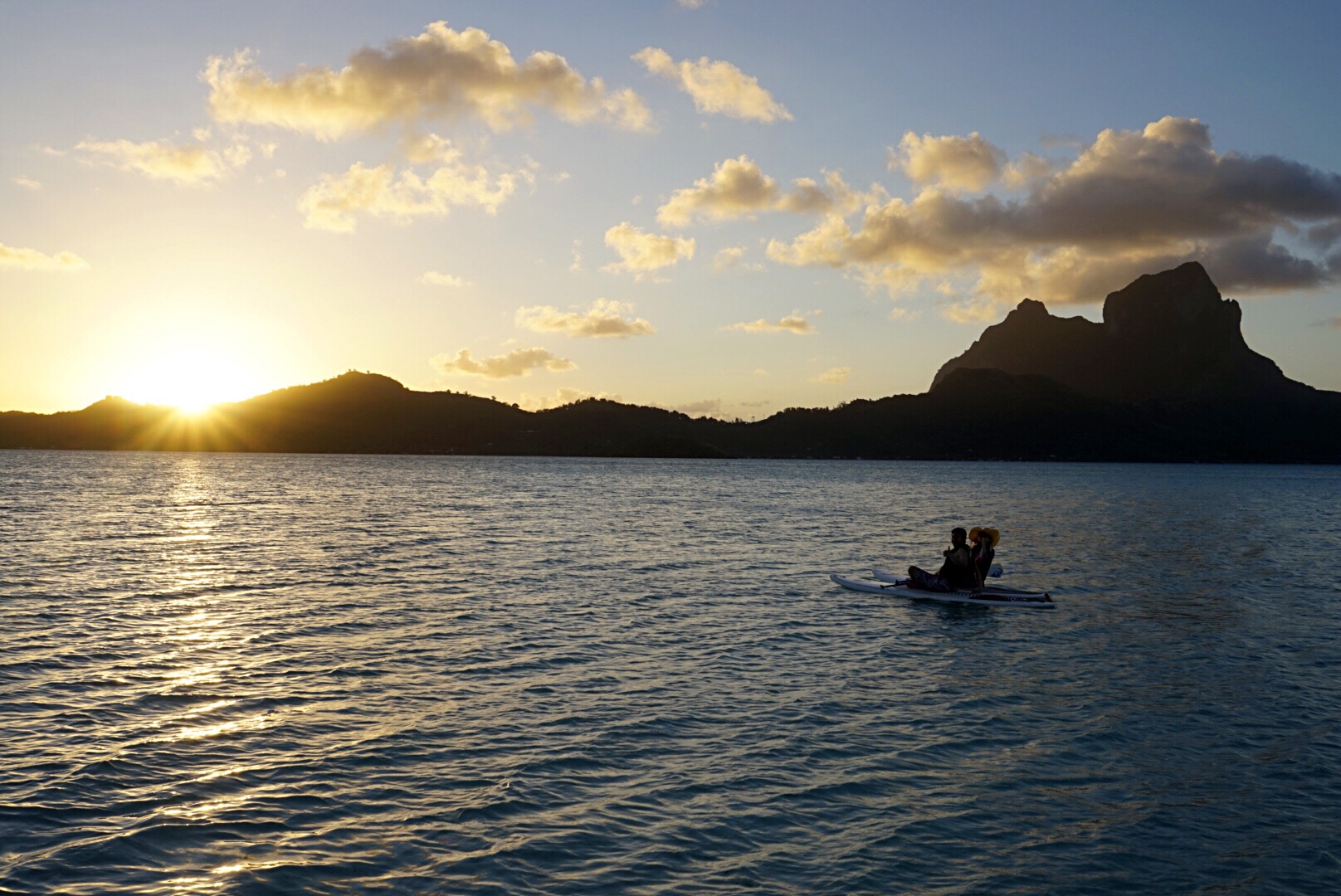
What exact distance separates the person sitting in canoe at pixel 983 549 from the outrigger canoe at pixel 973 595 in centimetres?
66

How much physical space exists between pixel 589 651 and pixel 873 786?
11.7m

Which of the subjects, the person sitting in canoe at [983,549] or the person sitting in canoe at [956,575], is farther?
the person sitting in canoe at [983,549]

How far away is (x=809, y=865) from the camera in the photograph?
41.9ft

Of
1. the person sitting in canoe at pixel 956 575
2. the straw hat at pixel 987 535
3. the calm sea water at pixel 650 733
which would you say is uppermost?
the straw hat at pixel 987 535

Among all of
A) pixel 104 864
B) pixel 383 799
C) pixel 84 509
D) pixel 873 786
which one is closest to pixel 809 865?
pixel 873 786

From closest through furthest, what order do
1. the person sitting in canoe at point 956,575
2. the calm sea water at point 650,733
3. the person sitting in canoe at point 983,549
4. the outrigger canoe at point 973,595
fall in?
1. the calm sea water at point 650,733
2. the outrigger canoe at point 973,595
3. the person sitting in canoe at point 956,575
4. the person sitting in canoe at point 983,549

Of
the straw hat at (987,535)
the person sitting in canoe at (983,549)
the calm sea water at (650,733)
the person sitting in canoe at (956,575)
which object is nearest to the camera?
the calm sea water at (650,733)

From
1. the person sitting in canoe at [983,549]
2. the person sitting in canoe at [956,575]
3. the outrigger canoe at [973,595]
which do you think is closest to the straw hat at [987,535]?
the person sitting in canoe at [983,549]

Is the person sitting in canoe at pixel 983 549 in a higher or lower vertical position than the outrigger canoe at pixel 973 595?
higher

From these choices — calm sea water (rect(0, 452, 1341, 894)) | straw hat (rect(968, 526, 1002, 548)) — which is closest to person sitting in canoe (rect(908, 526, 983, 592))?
straw hat (rect(968, 526, 1002, 548))

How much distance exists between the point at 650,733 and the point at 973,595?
72.0 feet

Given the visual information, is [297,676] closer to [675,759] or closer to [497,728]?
[497,728]

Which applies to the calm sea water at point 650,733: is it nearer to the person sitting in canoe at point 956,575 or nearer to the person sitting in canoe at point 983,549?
the person sitting in canoe at point 956,575

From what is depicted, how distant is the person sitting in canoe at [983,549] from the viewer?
1475 inches
